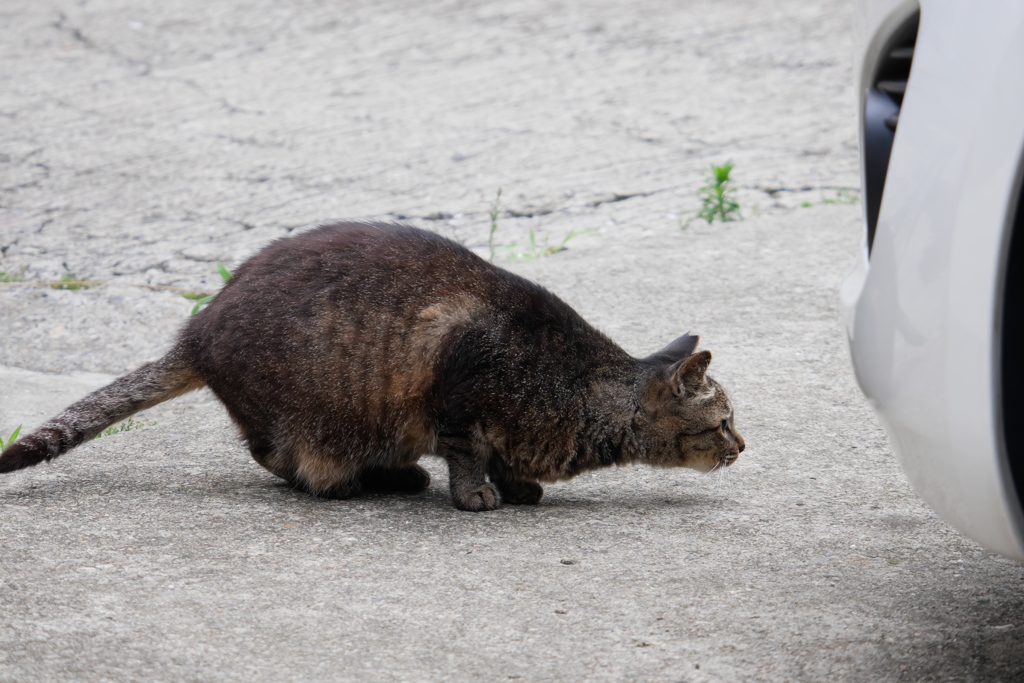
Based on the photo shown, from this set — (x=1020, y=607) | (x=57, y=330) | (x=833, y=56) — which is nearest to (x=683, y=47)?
(x=833, y=56)

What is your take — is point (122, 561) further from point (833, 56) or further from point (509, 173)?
point (833, 56)

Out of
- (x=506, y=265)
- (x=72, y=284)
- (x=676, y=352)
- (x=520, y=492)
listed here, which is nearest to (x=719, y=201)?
(x=506, y=265)

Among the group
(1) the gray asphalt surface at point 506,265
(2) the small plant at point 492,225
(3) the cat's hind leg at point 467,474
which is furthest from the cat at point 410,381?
(2) the small plant at point 492,225

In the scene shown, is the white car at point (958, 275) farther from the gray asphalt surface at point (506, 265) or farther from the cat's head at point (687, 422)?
the cat's head at point (687, 422)

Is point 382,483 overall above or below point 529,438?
below

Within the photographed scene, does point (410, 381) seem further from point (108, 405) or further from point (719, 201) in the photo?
point (719, 201)

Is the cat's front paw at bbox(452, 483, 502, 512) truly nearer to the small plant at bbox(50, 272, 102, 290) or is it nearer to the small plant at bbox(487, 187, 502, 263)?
the small plant at bbox(487, 187, 502, 263)

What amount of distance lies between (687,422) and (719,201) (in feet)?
9.83

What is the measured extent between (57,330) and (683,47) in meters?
6.62

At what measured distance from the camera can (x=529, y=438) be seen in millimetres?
3104

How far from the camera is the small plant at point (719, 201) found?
585 cm

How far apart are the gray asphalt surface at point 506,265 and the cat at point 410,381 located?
0.16m

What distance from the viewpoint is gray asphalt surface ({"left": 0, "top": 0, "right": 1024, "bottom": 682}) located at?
2293 mm

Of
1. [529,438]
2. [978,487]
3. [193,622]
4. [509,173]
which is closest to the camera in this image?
[978,487]
